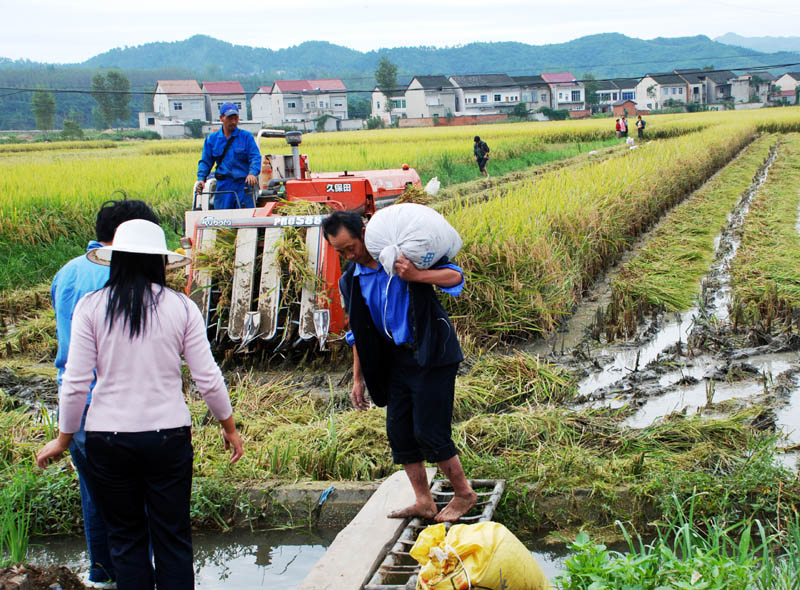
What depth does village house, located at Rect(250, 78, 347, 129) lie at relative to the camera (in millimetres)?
87812

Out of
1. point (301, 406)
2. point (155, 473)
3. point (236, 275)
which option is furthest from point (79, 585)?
point (236, 275)

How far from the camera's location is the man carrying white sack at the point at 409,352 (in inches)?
139

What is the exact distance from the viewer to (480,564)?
9.32 feet

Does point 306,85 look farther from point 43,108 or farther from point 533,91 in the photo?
point 43,108

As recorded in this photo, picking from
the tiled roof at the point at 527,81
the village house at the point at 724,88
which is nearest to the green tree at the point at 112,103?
the tiled roof at the point at 527,81

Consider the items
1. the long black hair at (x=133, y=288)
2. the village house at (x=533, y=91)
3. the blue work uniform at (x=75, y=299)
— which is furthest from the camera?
the village house at (x=533, y=91)

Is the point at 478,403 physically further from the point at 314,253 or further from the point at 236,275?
the point at 236,275

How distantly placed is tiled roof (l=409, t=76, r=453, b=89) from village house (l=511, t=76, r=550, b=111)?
856 centimetres

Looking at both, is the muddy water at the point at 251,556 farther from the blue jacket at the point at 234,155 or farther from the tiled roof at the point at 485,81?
the tiled roof at the point at 485,81

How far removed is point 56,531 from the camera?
4.24 meters

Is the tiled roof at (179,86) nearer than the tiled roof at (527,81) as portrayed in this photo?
Yes

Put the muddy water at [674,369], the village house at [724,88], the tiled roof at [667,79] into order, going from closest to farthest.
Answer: the muddy water at [674,369] < the village house at [724,88] < the tiled roof at [667,79]

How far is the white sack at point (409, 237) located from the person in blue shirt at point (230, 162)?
4313 mm

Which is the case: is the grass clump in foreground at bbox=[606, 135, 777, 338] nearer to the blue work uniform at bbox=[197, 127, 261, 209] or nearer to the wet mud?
the wet mud
